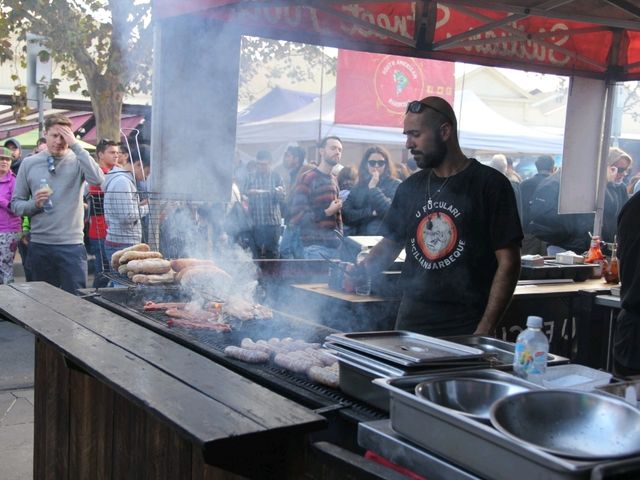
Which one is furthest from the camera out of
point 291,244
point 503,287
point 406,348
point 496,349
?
point 291,244

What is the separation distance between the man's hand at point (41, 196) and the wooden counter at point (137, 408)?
2104 millimetres

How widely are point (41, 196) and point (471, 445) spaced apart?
5.51 metres

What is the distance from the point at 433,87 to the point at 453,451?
27.1 feet

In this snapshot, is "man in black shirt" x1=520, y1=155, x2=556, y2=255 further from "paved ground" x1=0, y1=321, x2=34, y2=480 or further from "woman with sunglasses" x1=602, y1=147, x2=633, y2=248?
"paved ground" x1=0, y1=321, x2=34, y2=480

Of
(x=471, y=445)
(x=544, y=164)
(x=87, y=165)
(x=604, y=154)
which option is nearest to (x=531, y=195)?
(x=544, y=164)

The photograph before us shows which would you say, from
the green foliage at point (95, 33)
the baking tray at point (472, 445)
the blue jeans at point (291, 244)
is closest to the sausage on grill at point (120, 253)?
the blue jeans at point (291, 244)

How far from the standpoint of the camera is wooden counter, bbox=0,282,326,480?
6.49ft

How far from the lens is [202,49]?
502 centimetres

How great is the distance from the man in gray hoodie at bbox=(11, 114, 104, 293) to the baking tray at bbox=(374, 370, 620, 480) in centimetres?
524

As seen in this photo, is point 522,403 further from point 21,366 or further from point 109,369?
point 21,366

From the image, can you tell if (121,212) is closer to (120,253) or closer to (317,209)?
(120,253)

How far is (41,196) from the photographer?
6.22m

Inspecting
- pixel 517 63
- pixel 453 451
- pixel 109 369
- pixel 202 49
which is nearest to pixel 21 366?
pixel 202 49

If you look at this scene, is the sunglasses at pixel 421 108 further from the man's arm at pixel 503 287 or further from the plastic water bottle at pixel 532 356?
the plastic water bottle at pixel 532 356
